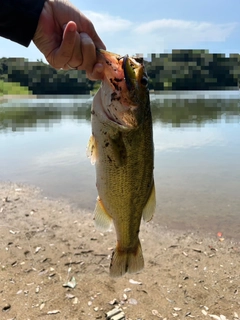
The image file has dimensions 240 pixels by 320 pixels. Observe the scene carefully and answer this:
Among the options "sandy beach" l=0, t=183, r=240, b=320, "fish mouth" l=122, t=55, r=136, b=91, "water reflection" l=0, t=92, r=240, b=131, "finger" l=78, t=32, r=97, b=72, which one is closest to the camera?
"fish mouth" l=122, t=55, r=136, b=91

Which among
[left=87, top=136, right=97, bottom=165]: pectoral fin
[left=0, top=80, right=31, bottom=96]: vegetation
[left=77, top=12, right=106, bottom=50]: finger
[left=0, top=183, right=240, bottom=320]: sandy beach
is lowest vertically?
[left=0, top=183, right=240, bottom=320]: sandy beach

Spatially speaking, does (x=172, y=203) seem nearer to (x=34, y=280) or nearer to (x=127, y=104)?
(x=34, y=280)

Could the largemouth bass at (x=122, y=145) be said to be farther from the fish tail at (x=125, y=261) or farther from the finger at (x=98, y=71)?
the fish tail at (x=125, y=261)

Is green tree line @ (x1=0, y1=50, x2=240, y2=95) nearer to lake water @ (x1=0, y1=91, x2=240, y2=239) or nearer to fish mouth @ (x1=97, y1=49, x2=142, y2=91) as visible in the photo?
lake water @ (x1=0, y1=91, x2=240, y2=239)

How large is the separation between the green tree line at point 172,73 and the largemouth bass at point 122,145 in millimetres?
62202

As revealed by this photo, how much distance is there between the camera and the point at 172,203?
8016mm

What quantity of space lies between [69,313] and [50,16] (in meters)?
3.39

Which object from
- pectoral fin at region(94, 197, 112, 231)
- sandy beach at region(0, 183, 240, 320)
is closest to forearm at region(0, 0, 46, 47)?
pectoral fin at region(94, 197, 112, 231)

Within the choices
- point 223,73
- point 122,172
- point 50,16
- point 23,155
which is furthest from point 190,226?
point 223,73

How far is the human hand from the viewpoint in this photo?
2409mm

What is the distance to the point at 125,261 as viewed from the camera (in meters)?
2.84

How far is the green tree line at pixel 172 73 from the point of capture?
65.8m

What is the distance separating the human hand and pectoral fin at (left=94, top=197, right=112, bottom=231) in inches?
39.8

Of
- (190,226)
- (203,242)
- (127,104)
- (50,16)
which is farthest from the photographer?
(190,226)
